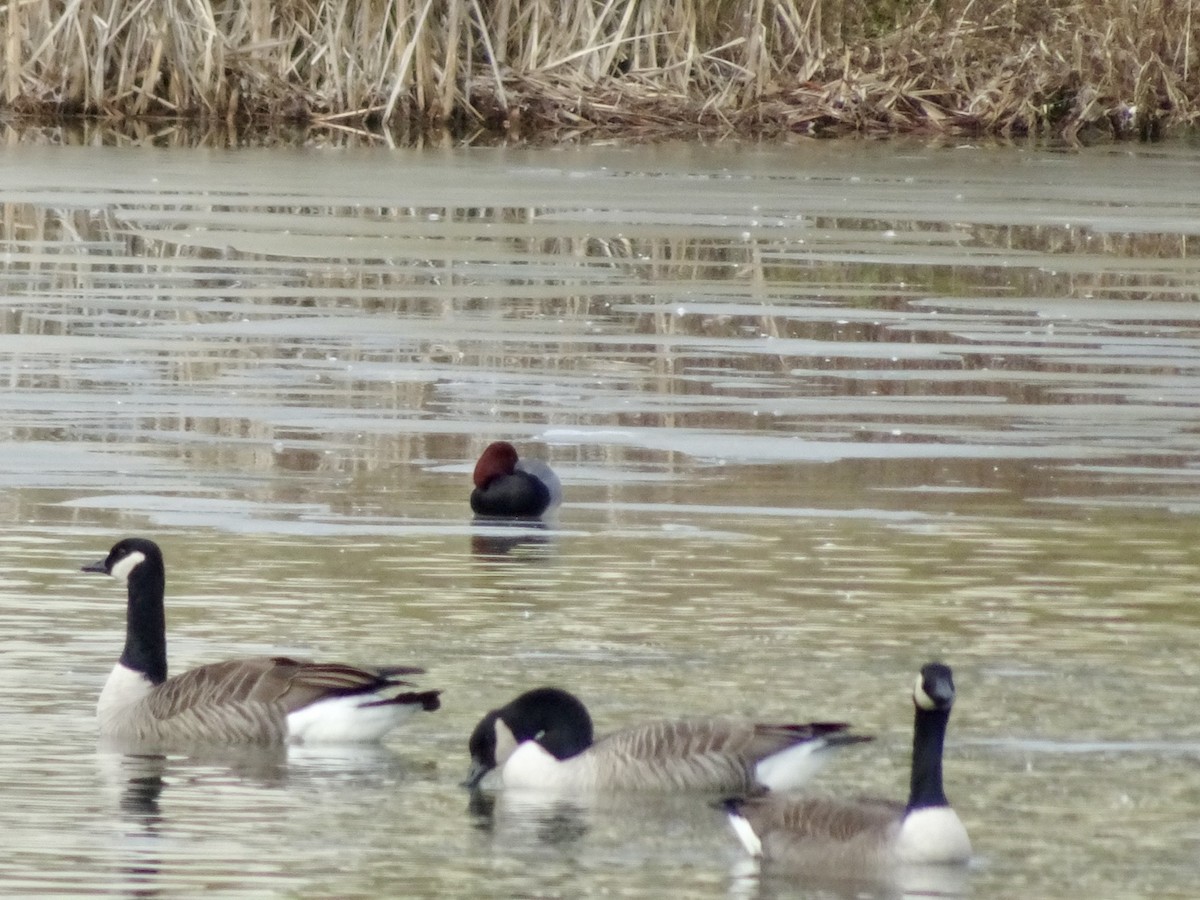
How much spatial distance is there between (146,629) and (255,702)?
0.50 metres

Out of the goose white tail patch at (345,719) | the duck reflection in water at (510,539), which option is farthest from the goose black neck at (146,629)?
the duck reflection in water at (510,539)

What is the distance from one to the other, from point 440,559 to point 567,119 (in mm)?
18816

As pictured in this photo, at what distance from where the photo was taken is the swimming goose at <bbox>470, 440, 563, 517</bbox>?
953cm

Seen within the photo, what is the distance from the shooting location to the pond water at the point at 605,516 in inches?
235

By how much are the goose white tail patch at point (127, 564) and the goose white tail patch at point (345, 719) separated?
2.34 ft

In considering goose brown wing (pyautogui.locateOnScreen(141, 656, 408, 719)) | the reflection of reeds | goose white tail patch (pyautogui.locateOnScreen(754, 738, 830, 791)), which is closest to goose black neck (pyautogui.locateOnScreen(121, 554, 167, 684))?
goose brown wing (pyautogui.locateOnScreen(141, 656, 408, 719))

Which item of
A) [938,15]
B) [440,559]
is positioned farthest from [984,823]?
[938,15]

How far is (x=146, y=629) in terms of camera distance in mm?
→ 7047

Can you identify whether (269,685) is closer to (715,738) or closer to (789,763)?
(715,738)

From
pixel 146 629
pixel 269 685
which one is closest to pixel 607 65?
pixel 146 629

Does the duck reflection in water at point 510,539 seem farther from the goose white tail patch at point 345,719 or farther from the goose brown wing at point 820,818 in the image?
the goose brown wing at point 820,818

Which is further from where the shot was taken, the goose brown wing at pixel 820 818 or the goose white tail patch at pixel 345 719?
the goose white tail patch at pixel 345 719

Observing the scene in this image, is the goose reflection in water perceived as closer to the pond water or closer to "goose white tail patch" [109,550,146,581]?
the pond water

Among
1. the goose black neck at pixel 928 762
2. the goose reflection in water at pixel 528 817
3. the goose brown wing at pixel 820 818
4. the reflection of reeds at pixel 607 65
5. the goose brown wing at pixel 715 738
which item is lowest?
the goose reflection in water at pixel 528 817
